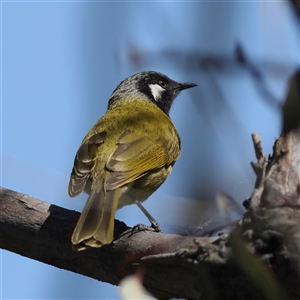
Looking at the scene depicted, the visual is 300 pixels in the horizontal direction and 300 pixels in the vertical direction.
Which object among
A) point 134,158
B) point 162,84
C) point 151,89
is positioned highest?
point 162,84

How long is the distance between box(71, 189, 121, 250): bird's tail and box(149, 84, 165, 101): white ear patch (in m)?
2.74

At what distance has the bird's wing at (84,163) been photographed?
446cm

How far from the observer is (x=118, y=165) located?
4.62 metres

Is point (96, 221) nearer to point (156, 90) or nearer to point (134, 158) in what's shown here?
point (134, 158)

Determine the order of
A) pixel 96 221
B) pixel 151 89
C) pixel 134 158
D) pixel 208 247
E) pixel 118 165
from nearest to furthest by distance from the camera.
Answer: pixel 208 247 < pixel 96 221 < pixel 118 165 < pixel 134 158 < pixel 151 89

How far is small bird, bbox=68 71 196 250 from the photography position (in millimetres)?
3808

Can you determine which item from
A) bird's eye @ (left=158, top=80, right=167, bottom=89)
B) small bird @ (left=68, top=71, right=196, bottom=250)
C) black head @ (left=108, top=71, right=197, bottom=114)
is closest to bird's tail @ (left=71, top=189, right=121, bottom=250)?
small bird @ (left=68, top=71, right=196, bottom=250)

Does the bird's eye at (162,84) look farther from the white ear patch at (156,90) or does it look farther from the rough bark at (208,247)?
the rough bark at (208,247)

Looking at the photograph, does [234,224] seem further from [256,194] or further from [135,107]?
[135,107]

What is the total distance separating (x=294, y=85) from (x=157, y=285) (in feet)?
6.16

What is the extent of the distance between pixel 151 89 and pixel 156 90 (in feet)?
0.27

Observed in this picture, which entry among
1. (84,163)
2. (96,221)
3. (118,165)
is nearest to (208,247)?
(96,221)

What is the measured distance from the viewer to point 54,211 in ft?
13.3

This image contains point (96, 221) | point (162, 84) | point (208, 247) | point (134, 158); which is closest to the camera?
point (208, 247)
